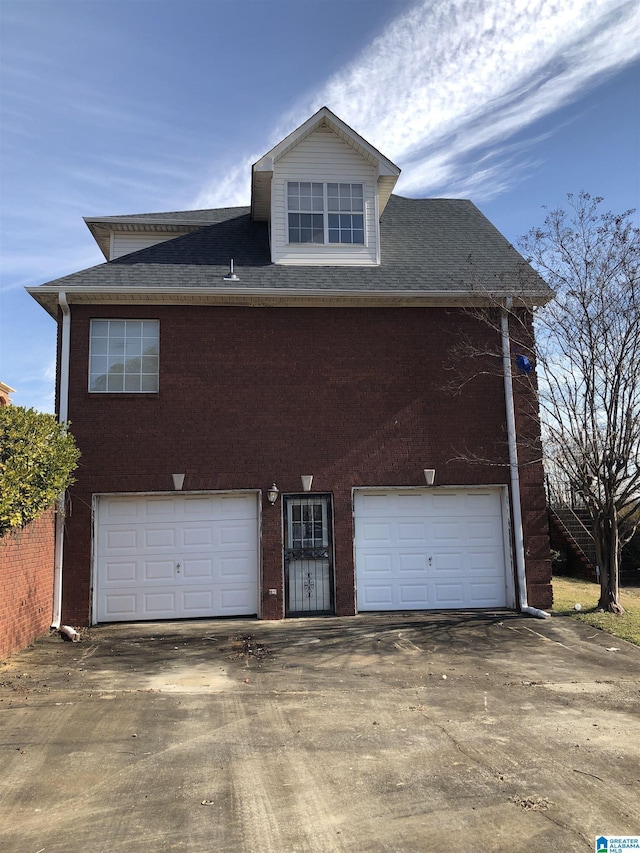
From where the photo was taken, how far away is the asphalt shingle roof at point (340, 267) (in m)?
11.9

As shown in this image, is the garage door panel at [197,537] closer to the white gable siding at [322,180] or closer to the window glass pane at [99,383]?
the window glass pane at [99,383]

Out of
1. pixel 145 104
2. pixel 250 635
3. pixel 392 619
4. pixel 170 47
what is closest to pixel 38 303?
pixel 145 104

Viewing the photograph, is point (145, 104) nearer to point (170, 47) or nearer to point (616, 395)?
point (170, 47)

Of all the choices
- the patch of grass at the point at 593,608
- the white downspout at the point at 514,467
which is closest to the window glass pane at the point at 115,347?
the white downspout at the point at 514,467

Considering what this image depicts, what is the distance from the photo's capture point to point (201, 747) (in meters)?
5.69

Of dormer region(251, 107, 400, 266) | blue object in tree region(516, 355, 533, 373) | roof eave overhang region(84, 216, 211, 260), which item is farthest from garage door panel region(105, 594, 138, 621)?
blue object in tree region(516, 355, 533, 373)

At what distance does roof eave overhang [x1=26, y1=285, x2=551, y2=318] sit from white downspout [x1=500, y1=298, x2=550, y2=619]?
649mm

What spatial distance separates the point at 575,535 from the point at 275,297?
36.2 ft

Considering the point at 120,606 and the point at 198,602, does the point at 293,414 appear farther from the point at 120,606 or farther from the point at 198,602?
the point at 120,606

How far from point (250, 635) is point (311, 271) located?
272 inches

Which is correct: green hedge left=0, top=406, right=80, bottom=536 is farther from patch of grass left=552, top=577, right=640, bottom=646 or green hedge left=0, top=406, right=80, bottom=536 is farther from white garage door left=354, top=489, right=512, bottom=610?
patch of grass left=552, top=577, right=640, bottom=646

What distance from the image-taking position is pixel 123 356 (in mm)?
11719

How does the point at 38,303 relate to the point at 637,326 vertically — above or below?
above

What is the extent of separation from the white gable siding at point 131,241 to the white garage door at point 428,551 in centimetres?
733
